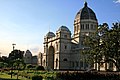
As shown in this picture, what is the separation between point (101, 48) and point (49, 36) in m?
69.2

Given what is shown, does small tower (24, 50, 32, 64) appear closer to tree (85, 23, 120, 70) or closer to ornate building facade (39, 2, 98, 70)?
ornate building facade (39, 2, 98, 70)

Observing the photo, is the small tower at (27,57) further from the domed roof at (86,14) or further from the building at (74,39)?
the domed roof at (86,14)

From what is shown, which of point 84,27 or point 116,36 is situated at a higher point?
point 84,27

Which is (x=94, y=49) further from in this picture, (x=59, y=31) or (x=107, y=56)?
(x=59, y=31)

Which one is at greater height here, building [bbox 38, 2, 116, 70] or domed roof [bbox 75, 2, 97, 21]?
domed roof [bbox 75, 2, 97, 21]

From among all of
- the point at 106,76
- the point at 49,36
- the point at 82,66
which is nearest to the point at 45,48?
the point at 49,36

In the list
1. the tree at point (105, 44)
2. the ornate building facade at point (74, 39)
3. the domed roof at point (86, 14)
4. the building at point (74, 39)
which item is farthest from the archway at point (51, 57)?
the tree at point (105, 44)

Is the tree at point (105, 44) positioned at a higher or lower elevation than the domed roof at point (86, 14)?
lower

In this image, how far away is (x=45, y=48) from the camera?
339 feet

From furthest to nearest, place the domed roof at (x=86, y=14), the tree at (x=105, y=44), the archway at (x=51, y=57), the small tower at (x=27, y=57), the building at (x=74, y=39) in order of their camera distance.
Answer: the small tower at (x=27, y=57), the archway at (x=51, y=57), the domed roof at (x=86, y=14), the building at (x=74, y=39), the tree at (x=105, y=44)

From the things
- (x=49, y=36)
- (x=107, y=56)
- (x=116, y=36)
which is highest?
(x=49, y=36)

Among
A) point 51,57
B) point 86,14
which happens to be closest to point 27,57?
point 51,57

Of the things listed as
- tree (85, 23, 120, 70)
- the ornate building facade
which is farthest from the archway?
tree (85, 23, 120, 70)

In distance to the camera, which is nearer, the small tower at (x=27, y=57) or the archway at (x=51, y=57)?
the archway at (x=51, y=57)
